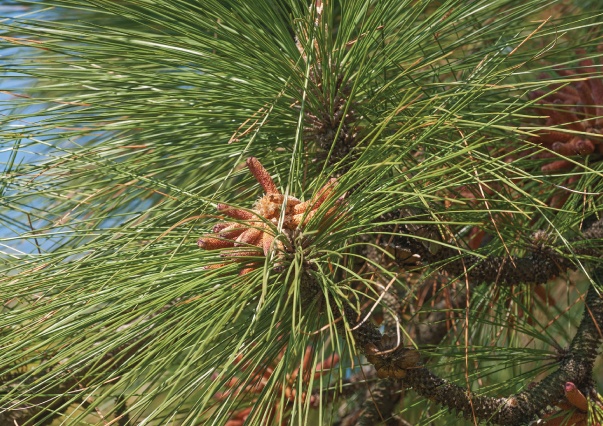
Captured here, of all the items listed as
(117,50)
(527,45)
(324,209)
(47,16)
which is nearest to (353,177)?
(324,209)

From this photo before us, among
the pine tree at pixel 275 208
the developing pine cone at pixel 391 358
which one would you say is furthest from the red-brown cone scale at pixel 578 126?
the developing pine cone at pixel 391 358

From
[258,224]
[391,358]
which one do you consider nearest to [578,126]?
[391,358]

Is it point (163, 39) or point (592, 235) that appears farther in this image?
point (592, 235)

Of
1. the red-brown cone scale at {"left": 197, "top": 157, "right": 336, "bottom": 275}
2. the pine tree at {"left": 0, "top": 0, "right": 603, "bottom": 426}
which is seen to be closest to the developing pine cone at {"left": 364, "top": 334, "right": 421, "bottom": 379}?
the pine tree at {"left": 0, "top": 0, "right": 603, "bottom": 426}

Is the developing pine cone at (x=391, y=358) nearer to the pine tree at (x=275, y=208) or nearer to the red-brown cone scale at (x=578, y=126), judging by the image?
the pine tree at (x=275, y=208)

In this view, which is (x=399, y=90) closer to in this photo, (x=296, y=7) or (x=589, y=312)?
(x=296, y=7)

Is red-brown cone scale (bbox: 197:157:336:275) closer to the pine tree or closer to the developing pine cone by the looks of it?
the pine tree

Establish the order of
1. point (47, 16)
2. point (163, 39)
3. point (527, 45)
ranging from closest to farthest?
point (163, 39) → point (527, 45) → point (47, 16)

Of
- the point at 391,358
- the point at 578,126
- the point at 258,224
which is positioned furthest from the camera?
the point at 578,126

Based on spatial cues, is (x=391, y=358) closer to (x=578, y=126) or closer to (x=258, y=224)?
(x=258, y=224)
